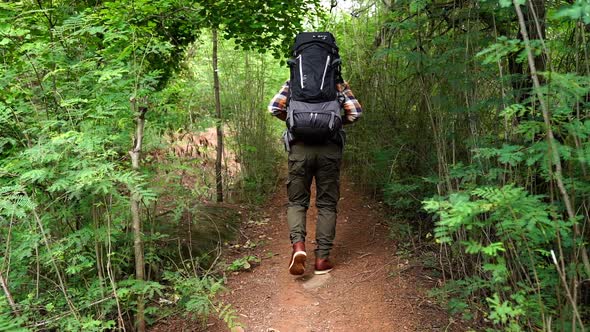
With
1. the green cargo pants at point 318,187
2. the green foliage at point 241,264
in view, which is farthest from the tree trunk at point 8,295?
the green cargo pants at point 318,187

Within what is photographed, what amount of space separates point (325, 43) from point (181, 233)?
9.39 feet

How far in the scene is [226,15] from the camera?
5293 millimetres

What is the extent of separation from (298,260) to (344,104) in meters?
1.62

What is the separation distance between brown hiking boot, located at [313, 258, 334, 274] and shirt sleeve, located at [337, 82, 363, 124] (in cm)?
146

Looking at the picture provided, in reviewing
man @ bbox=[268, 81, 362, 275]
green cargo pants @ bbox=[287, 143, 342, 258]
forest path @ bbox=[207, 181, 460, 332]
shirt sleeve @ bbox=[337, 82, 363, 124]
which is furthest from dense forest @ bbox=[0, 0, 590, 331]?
green cargo pants @ bbox=[287, 143, 342, 258]

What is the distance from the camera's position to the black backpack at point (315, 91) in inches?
154

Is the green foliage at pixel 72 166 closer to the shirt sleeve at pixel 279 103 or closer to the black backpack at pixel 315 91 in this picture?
the shirt sleeve at pixel 279 103

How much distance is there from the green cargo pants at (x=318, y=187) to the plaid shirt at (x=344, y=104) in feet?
1.13

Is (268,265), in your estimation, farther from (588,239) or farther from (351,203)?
(588,239)

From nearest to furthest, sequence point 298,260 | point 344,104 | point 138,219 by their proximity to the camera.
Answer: point 138,219 < point 298,260 < point 344,104

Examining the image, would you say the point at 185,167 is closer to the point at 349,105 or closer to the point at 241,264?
the point at 241,264

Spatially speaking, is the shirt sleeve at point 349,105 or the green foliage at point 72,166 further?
the shirt sleeve at point 349,105

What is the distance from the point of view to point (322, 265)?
13.9 feet

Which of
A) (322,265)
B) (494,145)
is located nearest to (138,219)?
(322,265)
